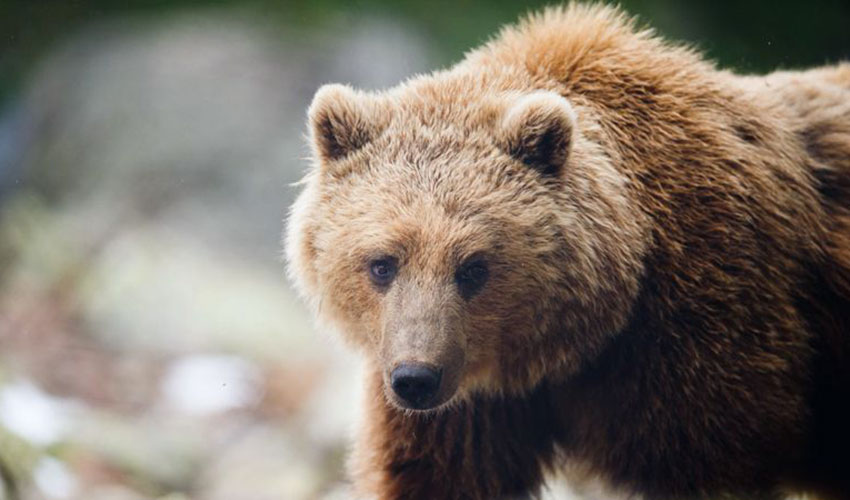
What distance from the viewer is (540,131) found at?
12.6 feet

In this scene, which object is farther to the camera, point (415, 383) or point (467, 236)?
point (467, 236)

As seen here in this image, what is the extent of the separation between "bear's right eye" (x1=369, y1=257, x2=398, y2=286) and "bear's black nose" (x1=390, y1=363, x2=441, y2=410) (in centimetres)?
38

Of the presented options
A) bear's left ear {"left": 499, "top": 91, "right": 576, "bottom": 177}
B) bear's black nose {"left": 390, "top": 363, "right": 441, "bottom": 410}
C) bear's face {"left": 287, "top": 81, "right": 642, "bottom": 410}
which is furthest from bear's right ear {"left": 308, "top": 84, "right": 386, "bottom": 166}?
bear's black nose {"left": 390, "top": 363, "right": 441, "bottom": 410}

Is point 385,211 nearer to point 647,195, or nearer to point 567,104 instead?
point 567,104

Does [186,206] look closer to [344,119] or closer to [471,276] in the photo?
[344,119]

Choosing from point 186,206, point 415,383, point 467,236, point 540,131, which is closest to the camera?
point 415,383

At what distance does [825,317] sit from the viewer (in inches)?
167

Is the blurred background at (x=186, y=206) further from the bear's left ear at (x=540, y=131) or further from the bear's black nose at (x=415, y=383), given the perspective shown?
the bear's left ear at (x=540, y=131)

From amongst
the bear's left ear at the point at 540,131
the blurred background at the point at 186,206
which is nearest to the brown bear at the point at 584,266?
the bear's left ear at the point at 540,131

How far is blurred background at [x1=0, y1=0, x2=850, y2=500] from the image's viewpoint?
7.47m

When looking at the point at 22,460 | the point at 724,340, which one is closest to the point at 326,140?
the point at 724,340

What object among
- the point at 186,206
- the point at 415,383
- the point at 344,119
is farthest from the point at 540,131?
the point at 186,206

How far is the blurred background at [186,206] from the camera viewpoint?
7469mm

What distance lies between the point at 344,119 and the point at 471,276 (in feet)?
2.57
